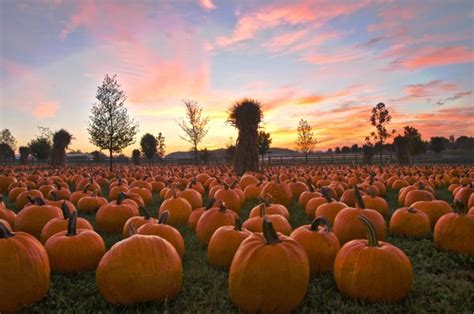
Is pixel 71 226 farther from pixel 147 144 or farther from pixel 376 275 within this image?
pixel 147 144

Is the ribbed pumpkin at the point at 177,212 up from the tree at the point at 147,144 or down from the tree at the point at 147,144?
down

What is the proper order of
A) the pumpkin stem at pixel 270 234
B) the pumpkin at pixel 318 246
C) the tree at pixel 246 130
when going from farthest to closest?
1. the tree at pixel 246 130
2. the pumpkin at pixel 318 246
3. the pumpkin stem at pixel 270 234

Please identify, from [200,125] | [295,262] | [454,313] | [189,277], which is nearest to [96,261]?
[189,277]

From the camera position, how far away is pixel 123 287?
3.38m

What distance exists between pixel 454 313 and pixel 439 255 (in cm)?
184

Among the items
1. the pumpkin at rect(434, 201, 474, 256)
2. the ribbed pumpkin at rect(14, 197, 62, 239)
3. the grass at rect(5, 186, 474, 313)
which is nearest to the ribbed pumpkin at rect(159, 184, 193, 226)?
the ribbed pumpkin at rect(14, 197, 62, 239)

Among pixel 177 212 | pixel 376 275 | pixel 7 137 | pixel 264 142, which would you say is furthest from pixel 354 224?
pixel 7 137

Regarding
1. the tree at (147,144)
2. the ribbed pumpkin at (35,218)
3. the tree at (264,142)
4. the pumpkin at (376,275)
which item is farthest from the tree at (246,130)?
the tree at (147,144)

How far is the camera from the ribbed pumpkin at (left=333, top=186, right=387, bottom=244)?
16.8 ft

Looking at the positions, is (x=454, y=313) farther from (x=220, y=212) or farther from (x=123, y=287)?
(x=220, y=212)

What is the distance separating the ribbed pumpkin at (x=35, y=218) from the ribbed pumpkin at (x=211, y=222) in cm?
226

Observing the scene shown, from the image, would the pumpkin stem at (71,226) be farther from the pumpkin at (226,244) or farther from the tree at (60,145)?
the tree at (60,145)

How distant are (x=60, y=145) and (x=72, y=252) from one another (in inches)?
1402

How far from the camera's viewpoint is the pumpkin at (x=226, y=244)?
4.37 meters
